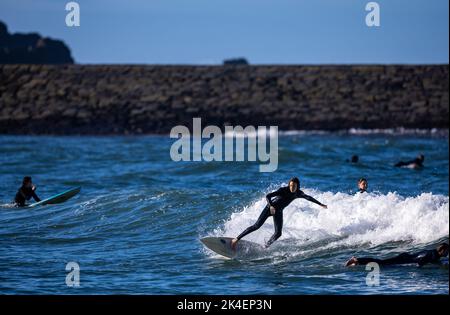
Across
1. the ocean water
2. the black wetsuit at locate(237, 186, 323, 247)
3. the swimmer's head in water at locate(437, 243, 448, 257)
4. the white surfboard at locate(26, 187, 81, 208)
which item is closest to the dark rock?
the ocean water

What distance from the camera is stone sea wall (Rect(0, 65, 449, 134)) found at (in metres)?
45.5

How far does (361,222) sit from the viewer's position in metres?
19.3

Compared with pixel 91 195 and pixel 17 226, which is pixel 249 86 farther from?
pixel 17 226

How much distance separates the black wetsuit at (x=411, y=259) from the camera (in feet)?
51.8

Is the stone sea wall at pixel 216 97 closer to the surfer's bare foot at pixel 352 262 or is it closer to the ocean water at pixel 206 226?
the ocean water at pixel 206 226

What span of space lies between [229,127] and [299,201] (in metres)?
23.9

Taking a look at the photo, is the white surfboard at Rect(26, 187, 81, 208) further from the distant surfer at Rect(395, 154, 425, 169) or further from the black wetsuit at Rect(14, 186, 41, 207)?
the distant surfer at Rect(395, 154, 425, 169)

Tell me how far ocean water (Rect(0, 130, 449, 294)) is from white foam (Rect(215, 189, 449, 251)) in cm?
3

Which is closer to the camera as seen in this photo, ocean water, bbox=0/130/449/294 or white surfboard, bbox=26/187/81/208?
ocean water, bbox=0/130/449/294

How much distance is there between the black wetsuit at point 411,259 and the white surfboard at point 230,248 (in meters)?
2.18

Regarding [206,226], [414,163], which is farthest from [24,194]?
[414,163]

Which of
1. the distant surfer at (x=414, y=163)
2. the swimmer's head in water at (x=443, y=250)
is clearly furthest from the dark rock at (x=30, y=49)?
the swimmer's head in water at (x=443, y=250)

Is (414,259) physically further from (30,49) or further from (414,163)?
(30,49)

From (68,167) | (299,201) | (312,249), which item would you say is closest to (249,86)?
(68,167)
